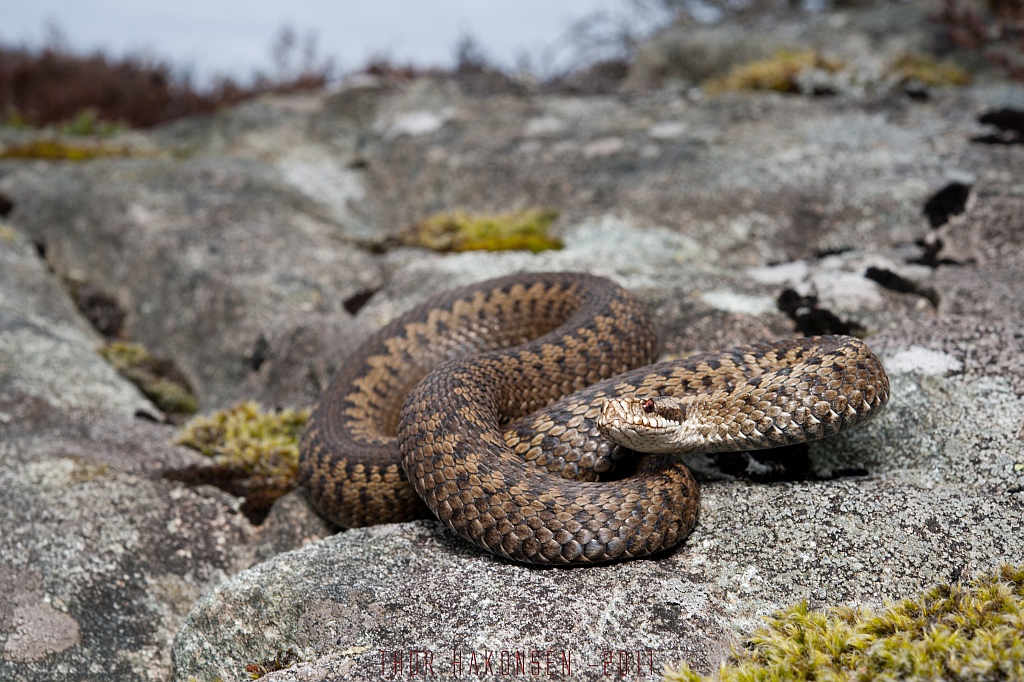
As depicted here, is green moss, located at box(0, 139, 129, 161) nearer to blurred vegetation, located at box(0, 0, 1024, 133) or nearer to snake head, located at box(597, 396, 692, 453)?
blurred vegetation, located at box(0, 0, 1024, 133)

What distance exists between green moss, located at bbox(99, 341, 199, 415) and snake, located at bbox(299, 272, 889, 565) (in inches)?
75.4

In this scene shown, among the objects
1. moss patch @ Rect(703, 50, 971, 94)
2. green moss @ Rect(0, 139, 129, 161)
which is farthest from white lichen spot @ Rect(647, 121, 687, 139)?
green moss @ Rect(0, 139, 129, 161)

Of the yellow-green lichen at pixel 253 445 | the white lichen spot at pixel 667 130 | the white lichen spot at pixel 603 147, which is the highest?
the white lichen spot at pixel 667 130

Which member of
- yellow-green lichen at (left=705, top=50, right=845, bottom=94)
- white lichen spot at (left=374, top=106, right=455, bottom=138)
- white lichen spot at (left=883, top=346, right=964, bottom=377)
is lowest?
white lichen spot at (left=883, top=346, right=964, bottom=377)

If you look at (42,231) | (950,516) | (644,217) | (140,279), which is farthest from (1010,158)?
(42,231)

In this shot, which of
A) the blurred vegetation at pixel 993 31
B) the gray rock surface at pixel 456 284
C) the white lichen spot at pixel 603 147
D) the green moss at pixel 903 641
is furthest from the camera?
the blurred vegetation at pixel 993 31

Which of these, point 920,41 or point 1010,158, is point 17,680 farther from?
point 920,41

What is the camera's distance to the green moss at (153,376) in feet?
23.4

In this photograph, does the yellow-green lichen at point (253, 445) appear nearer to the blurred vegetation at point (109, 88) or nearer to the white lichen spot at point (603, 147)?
the white lichen spot at point (603, 147)

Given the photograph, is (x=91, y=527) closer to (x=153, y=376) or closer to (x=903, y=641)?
(x=153, y=376)

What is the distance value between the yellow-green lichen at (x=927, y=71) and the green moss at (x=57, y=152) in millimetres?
10304

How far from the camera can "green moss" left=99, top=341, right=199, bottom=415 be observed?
714 centimetres

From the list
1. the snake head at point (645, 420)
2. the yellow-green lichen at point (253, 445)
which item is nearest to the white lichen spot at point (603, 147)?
the yellow-green lichen at point (253, 445)

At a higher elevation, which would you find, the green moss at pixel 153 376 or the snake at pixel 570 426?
the snake at pixel 570 426
